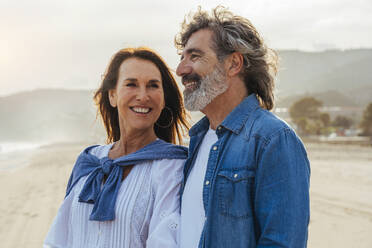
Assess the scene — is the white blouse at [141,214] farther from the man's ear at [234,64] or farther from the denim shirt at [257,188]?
the man's ear at [234,64]

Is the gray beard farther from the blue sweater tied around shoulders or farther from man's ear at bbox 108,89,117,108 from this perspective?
man's ear at bbox 108,89,117,108

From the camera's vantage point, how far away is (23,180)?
47.5 feet

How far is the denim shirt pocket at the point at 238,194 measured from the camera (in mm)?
1764

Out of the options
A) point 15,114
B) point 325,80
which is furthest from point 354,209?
point 15,114

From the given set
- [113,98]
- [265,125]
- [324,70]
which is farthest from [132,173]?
[324,70]

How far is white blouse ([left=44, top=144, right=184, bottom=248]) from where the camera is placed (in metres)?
2.18

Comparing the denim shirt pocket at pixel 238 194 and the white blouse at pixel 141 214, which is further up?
the denim shirt pocket at pixel 238 194

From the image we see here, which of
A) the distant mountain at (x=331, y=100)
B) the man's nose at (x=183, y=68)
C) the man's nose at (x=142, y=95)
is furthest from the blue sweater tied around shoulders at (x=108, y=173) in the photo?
the distant mountain at (x=331, y=100)

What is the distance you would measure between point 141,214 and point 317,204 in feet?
26.3

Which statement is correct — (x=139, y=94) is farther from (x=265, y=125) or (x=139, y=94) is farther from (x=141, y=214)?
(x=265, y=125)

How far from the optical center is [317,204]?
931 centimetres

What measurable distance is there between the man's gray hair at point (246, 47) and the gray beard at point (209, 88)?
0.10m

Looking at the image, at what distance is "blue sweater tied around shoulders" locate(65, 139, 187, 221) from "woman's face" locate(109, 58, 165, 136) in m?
0.20

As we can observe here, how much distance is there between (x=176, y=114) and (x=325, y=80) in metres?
134
